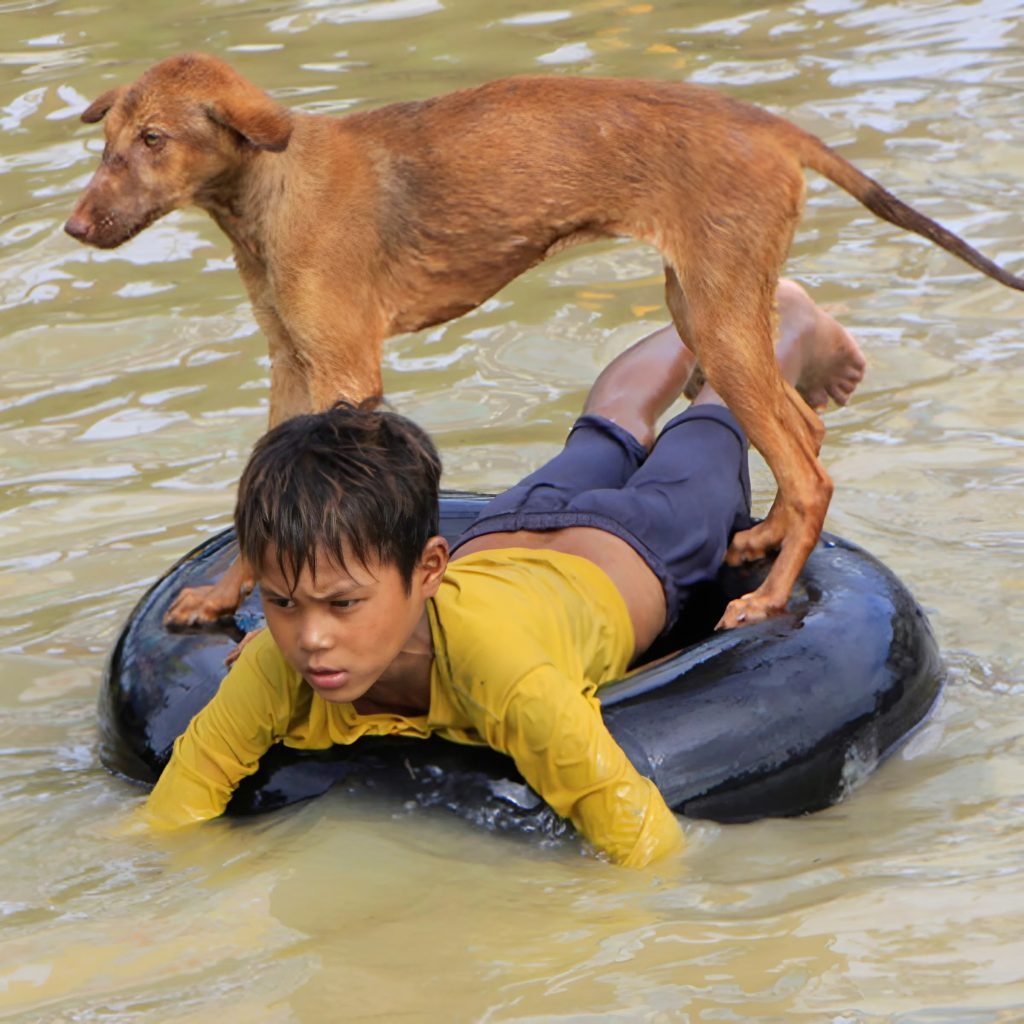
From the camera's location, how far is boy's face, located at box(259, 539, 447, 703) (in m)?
3.77

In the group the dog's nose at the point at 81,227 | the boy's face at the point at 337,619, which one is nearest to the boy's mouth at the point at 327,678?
the boy's face at the point at 337,619

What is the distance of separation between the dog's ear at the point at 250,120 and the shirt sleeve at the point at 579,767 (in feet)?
5.58

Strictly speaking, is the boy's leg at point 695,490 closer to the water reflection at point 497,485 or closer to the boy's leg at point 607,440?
the boy's leg at point 607,440

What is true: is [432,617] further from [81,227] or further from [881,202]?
[881,202]

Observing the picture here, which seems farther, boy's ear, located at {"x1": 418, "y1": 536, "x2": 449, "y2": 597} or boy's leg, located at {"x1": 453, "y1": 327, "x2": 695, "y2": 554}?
boy's leg, located at {"x1": 453, "y1": 327, "x2": 695, "y2": 554}

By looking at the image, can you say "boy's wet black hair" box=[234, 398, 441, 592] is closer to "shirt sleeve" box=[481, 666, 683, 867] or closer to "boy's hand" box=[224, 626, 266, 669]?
"shirt sleeve" box=[481, 666, 683, 867]

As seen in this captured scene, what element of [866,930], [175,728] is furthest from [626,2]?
[866,930]

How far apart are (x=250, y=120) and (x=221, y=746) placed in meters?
1.64

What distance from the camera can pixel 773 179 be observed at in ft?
16.2

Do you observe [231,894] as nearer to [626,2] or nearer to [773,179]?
[773,179]

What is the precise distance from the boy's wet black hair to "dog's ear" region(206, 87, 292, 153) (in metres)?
1.08

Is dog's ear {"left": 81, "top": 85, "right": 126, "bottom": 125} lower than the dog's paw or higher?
higher

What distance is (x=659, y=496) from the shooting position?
4.97m

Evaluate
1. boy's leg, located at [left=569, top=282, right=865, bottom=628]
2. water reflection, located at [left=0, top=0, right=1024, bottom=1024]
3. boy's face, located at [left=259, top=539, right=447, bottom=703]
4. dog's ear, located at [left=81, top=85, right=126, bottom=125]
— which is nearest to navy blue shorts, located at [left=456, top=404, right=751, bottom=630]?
boy's leg, located at [left=569, top=282, right=865, bottom=628]
